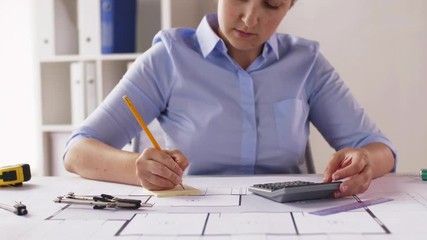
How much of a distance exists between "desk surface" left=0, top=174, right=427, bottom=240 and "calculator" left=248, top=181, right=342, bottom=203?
1 cm

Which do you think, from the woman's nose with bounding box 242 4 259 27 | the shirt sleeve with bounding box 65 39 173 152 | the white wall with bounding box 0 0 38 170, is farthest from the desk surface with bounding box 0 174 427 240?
the white wall with bounding box 0 0 38 170

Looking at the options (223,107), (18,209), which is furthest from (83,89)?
(18,209)

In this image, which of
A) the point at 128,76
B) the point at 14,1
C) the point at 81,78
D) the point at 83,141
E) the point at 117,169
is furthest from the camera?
the point at 14,1

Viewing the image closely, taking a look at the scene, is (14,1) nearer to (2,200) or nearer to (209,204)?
(2,200)

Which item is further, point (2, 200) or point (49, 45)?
point (49, 45)

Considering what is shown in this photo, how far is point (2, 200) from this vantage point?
0.88 metres

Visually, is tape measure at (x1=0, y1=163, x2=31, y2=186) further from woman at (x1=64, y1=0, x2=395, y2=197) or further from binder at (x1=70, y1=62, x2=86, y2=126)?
binder at (x1=70, y1=62, x2=86, y2=126)

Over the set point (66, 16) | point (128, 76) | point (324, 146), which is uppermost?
point (66, 16)

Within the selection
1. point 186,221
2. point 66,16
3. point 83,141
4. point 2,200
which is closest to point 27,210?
point 2,200

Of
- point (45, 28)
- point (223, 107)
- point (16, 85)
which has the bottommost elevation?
point (16, 85)

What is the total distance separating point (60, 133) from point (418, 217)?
1.92 meters

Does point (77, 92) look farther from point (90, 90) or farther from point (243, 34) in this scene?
point (243, 34)

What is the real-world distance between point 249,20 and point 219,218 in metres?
0.61

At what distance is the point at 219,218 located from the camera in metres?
0.72
